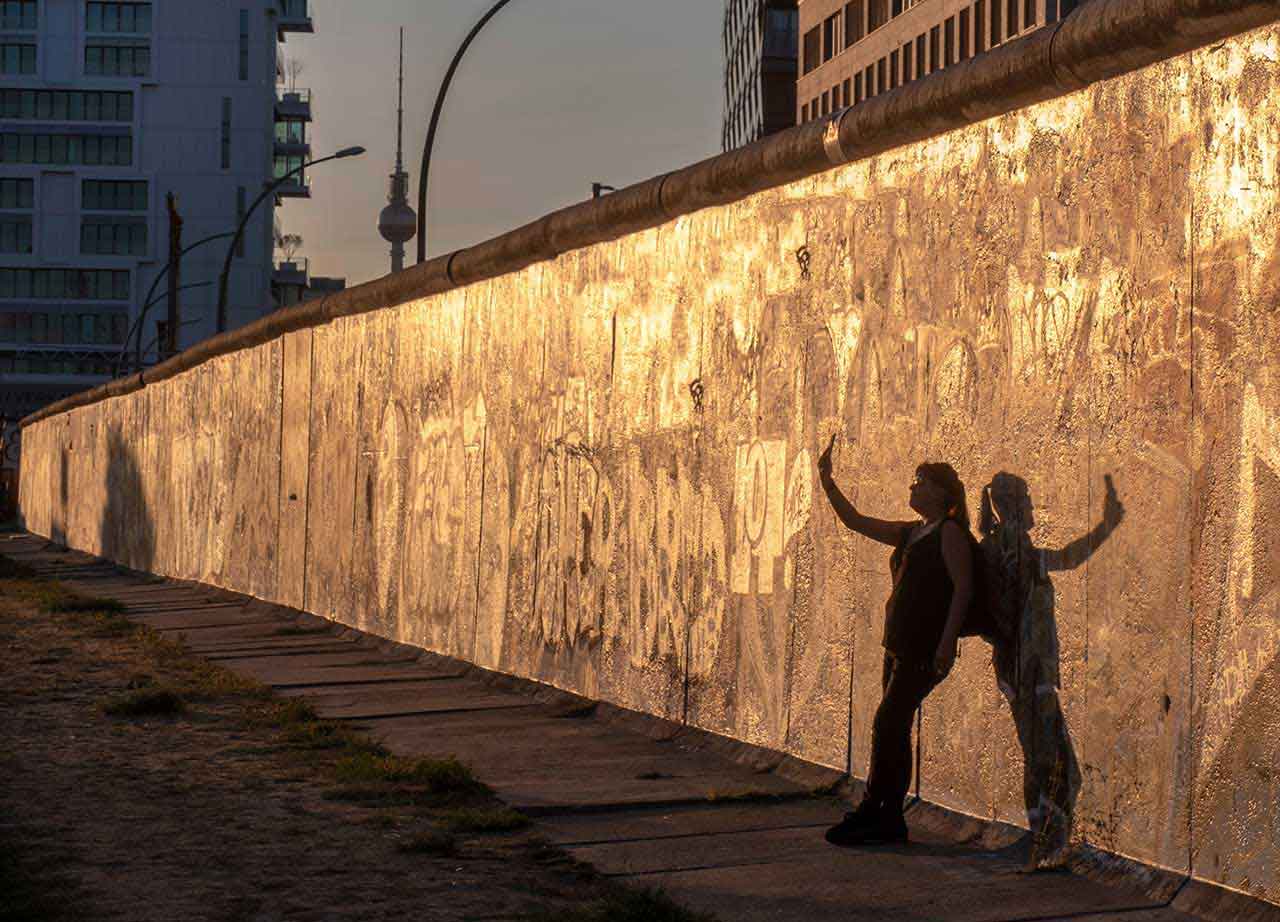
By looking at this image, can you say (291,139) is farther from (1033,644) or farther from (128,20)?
(1033,644)

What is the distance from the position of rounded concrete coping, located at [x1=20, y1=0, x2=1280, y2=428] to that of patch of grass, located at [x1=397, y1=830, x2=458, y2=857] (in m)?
3.33

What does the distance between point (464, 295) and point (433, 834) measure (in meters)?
7.51

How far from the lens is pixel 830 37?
289 ft

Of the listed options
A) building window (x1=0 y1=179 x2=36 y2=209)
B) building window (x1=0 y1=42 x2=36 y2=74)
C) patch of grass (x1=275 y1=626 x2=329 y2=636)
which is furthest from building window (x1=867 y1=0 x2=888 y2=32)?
building window (x1=0 y1=42 x2=36 y2=74)

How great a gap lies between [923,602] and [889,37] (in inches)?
2900

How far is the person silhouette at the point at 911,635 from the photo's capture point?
7.98 metres

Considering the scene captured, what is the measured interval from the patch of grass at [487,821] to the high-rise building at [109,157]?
417ft

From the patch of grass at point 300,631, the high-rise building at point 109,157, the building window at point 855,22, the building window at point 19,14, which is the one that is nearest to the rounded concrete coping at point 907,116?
the patch of grass at point 300,631

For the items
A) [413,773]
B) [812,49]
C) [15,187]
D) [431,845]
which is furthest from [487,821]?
[15,187]

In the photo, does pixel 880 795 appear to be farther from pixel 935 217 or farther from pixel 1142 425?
pixel 935 217

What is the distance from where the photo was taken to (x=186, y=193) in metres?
136

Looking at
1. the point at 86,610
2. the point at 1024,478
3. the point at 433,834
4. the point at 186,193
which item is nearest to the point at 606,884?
the point at 433,834

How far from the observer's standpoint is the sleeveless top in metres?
7.98

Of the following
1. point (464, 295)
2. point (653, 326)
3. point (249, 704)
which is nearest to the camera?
point (653, 326)
